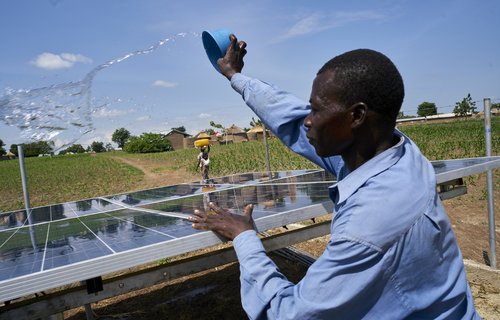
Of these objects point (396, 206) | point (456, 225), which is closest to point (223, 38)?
point (396, 206)

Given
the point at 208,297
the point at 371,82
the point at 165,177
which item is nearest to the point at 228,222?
the point at 371,82

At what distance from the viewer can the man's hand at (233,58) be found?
2.53 m

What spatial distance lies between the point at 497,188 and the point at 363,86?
40.7 feet

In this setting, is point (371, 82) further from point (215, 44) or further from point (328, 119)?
point (215, 44)

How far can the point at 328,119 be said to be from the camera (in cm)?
147

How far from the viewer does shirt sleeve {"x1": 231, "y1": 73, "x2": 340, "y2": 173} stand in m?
2.24

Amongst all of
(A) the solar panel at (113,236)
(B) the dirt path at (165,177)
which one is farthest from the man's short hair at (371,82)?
(B) the dirt path at (165,177)

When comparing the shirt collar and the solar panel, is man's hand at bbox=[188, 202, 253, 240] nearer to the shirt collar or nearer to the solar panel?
the solar panel

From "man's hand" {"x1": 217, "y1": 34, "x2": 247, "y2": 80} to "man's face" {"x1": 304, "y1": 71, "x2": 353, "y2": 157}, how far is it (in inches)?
43.8

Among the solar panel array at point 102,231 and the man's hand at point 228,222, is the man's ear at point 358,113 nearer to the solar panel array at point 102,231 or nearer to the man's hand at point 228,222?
the man's hand at point 228,222

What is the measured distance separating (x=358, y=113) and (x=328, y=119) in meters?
0.12

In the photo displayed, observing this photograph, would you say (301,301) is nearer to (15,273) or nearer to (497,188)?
(15,273)

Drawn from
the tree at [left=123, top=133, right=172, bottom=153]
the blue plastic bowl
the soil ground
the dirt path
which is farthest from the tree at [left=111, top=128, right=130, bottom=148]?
the blue plastic bowl

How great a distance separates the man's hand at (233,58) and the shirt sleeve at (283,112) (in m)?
0.19
